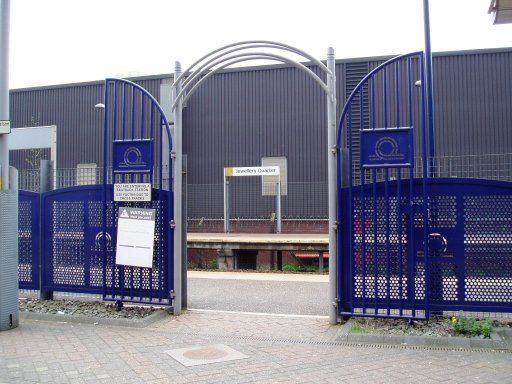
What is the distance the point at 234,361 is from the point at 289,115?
17421mm

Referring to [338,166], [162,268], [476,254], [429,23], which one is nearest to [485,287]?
[476,254]

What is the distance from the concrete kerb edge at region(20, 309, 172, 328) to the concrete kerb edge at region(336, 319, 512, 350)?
2.83 m

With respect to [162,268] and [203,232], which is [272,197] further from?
[162,268]

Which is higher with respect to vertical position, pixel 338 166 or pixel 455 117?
pixel 455 117

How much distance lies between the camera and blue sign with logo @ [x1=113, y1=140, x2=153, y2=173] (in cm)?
825

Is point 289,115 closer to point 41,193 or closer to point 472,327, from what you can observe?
point 41,193

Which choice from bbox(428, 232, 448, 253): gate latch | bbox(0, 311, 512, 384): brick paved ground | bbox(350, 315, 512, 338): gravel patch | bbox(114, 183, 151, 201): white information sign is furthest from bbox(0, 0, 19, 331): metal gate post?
bbox(428, 232, 448, 253): gate latch

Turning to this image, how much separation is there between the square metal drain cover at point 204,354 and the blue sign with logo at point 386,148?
9.94 ft

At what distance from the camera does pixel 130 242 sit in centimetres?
823

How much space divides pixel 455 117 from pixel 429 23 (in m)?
13.4

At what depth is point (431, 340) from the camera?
6.59 meters

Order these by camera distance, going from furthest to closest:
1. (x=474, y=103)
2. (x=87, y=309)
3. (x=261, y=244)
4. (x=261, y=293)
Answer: (x=474, y=103) < (x=261, y=244) < (x=261, y=293) < (x=87, y=309)

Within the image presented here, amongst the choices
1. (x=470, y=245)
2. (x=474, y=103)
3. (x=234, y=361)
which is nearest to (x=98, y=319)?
(x=234, y=361)

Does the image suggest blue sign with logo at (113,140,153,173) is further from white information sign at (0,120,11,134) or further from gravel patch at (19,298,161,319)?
gravel patch at (19,298,161,319)
